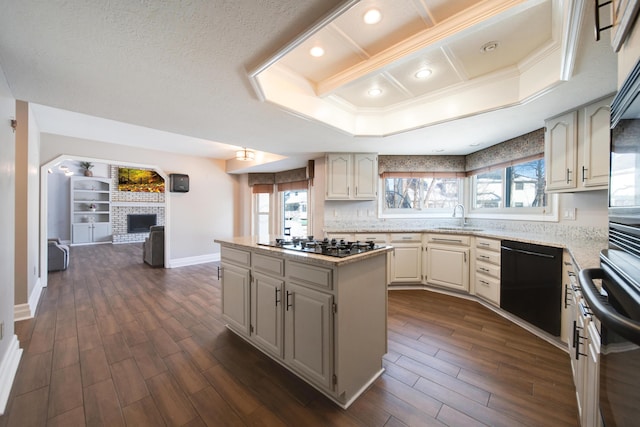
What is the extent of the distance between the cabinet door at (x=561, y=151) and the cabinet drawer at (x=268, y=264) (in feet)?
9.05

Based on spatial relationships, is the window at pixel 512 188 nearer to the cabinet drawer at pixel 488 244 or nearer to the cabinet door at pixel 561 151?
the cabinet door at pixel 561 151

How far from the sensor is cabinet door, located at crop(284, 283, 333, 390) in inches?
58.9

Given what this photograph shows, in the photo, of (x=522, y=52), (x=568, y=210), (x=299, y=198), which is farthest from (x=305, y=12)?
(x=299, y=198)

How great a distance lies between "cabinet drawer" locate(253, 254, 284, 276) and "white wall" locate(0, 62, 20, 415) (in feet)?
5.31

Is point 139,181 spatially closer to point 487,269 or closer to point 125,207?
point 125,207

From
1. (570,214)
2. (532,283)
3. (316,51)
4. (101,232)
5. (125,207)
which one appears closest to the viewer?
(316,51)

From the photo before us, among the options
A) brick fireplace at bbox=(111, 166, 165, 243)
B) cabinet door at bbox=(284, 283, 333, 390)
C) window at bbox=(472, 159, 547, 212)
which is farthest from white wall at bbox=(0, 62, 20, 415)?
brick fireplace at bbox=(111, 166, 165, 243)

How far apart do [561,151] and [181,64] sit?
3.35m

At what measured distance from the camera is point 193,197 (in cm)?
544

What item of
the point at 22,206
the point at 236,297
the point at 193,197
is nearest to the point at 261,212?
the point at 193,197

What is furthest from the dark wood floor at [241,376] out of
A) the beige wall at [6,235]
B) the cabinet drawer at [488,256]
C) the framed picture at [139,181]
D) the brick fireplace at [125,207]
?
the framed picture at [139,181]

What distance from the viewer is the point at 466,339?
220 cm

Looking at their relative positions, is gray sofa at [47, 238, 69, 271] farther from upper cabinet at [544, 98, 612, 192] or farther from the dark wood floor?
upper cabinet at [544, 98, 612, 192]

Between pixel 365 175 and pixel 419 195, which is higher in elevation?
pixel 365 175
